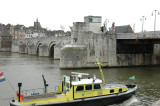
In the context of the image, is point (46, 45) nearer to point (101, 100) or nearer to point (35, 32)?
point (101, 100)

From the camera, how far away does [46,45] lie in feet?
217

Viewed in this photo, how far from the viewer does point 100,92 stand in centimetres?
1741

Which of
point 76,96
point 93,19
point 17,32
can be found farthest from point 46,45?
point 17,32

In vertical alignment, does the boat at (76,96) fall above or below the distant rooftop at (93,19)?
below

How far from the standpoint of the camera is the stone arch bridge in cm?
5553

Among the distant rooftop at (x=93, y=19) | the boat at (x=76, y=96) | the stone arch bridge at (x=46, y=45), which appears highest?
the distant rooftop at (x=93, y=19)

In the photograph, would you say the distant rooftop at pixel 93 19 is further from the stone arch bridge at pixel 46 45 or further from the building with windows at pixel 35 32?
the building with windows at pixel 35 32

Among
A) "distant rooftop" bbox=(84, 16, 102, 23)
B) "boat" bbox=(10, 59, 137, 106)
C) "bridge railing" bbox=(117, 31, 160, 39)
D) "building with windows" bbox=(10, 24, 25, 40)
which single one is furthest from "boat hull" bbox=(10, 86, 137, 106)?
"building with windows" bbox=(10, 24, 25, 40)

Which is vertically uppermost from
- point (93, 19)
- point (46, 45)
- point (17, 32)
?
point (17, 32)

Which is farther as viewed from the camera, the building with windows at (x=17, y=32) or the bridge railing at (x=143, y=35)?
the building with windows at (x=17, y=32)

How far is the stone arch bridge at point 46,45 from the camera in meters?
55.5

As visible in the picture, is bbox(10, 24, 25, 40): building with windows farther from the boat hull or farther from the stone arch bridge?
A: the boat hull

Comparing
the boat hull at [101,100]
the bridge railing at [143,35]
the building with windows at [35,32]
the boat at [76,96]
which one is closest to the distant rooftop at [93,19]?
the bridge railing at [143,35]

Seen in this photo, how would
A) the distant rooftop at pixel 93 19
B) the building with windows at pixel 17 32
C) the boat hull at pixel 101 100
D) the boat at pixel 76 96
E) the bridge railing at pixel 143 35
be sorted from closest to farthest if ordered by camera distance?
the boat at pixel 76 96 < the boat hull at pixel 101 100 < the bridge railing at pixel 143 35 < the distant rooftop at pixel 93 19 < the building with windows at pixel 17 32
